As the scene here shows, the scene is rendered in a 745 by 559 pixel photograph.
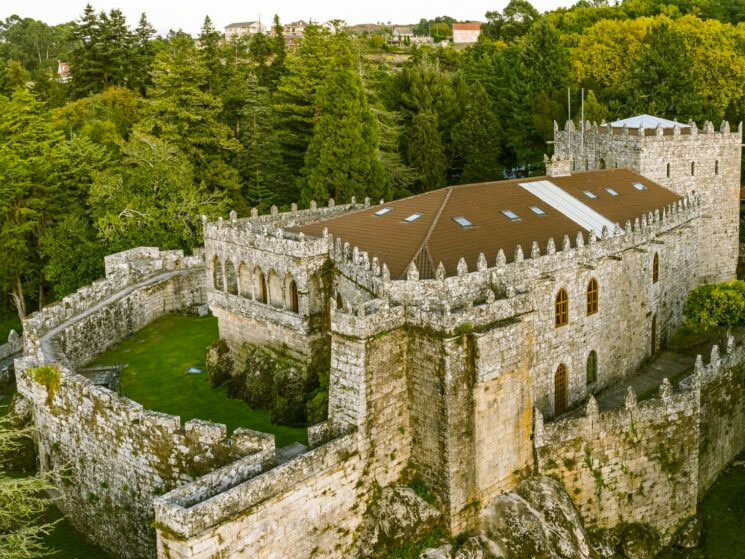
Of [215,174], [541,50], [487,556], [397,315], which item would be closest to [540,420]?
[487,556]

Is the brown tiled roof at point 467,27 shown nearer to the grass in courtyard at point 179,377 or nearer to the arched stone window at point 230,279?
the grass in courtyard at point 179,377

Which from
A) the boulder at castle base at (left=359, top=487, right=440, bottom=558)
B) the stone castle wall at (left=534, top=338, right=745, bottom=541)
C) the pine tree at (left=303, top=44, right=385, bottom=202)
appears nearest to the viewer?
the boulder at castle base at (left=359, top=487, right=440, bottom=558)

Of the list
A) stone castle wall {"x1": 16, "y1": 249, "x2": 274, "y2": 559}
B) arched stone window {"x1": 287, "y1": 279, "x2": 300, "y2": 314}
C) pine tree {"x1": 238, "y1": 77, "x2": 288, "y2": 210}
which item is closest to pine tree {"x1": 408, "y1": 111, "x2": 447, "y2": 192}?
pine tree {"x1": 238, "y1": 77, "x2": 288, "y2": 210}

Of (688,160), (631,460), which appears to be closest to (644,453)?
(631,460)

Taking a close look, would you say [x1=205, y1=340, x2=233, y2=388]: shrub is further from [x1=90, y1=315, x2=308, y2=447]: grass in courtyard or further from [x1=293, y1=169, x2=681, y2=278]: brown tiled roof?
[x1=293, y1=169, x2=681, y2=278]: brown tiled roof

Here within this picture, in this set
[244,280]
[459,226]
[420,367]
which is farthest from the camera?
[244,280]

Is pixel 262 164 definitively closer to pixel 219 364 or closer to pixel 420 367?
pixel 219 364
